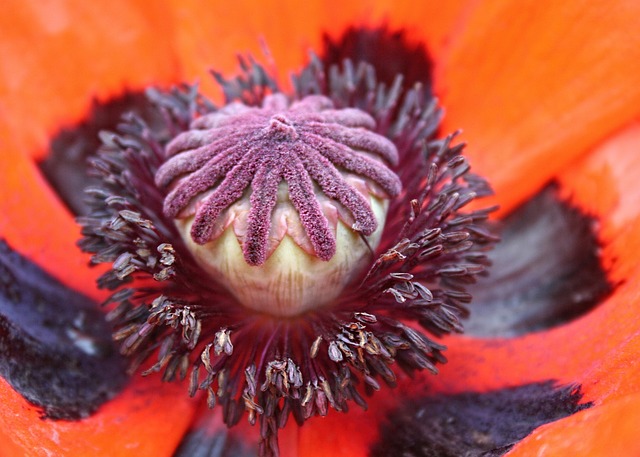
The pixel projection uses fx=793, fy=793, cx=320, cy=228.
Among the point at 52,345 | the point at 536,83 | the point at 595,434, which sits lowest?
the point at 595,434

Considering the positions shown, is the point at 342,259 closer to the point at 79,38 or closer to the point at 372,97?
the point at 372,97

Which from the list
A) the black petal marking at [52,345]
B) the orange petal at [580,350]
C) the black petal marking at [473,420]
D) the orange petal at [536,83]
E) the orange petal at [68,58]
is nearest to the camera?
the orange petal at [580,350]

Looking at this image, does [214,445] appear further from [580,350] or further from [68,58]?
[68,58]

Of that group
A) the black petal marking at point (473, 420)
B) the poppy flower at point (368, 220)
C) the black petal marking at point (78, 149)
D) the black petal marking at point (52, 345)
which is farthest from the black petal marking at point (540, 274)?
the black petal marking at point (78, 149)

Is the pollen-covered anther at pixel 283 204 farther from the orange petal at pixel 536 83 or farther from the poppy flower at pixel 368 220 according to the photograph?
the orange petal at pixel 536 83

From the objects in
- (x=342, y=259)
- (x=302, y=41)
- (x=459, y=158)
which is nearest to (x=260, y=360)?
(x=342, y=259)

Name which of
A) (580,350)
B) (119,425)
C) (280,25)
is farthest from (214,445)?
(280,25)
